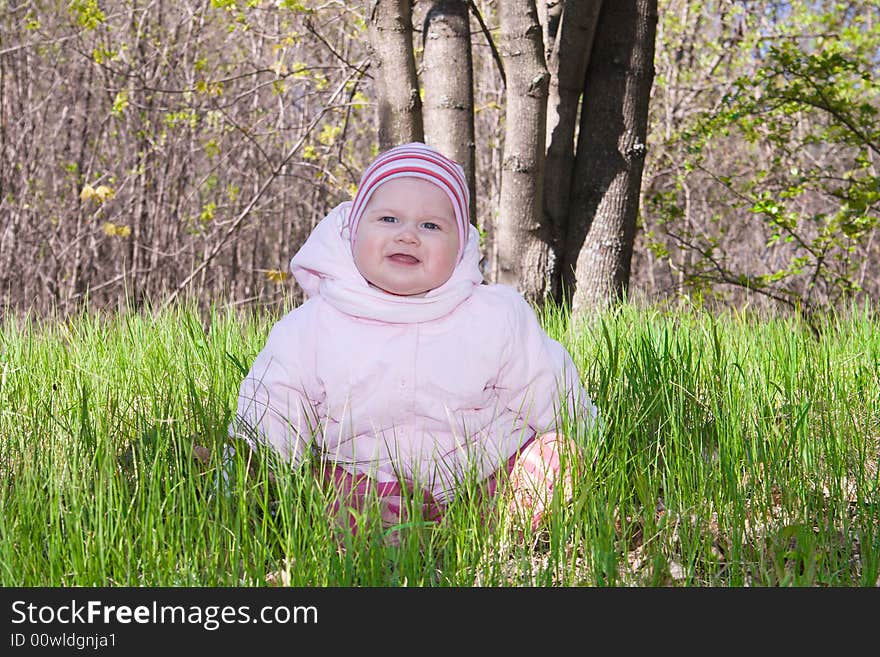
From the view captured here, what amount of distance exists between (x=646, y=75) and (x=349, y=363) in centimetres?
305

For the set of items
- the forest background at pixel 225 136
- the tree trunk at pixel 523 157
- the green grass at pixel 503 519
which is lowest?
the green grass at pixel 503 519

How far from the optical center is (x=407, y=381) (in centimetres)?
226

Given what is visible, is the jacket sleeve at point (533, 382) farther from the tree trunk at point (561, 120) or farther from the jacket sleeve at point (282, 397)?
the tree trunk at point (561, 120)

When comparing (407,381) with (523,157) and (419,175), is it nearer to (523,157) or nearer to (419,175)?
(419,175)

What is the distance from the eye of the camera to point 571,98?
4.69 meters

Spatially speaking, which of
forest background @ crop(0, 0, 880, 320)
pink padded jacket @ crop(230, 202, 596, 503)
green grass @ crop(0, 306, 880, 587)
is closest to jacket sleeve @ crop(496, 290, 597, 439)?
pink padded jacket @ crop(230, 202, 596, 503)

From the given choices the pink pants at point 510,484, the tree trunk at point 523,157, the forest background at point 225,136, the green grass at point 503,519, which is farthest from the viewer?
the forest background at point 225,136

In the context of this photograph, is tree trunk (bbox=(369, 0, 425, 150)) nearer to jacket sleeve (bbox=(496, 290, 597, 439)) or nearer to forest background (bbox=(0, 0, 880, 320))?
jacket sleeve (bbox=(496, 290, 597, 439))

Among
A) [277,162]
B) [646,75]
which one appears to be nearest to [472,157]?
[646,75]

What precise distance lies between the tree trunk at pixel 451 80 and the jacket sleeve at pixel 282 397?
2.25 m

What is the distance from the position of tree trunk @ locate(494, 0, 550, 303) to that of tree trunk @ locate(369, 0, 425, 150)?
18.0 inches

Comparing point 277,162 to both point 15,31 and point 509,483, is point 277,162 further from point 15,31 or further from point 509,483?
point 509,483

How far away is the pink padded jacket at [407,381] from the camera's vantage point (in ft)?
7.41

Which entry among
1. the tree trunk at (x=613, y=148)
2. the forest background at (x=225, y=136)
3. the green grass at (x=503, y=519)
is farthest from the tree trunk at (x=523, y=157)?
the forest background at (x=225, y=136)
